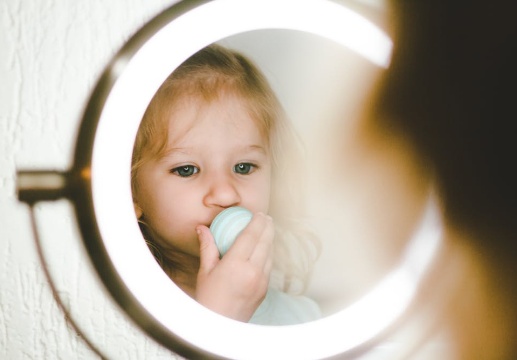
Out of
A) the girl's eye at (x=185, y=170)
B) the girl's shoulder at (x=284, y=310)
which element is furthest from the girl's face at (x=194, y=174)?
the girl's shoulder at (x=284, y=310)

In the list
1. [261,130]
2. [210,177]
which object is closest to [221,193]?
[210,177]

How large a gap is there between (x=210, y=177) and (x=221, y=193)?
0.03 m

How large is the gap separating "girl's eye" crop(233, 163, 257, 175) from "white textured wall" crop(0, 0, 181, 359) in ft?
0.88

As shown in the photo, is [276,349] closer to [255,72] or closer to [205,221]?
[205,221]

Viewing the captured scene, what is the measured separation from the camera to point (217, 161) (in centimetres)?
61

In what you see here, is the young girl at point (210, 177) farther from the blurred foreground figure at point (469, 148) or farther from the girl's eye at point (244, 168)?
the blurred foreground figure at point (469, 148)

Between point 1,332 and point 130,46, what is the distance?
335mm

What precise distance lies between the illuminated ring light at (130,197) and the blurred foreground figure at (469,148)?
7 centimetres

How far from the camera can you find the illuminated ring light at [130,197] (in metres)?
0.41

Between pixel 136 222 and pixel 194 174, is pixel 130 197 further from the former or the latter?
pixel 194 174

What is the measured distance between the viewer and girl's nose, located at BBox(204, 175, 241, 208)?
601 mm

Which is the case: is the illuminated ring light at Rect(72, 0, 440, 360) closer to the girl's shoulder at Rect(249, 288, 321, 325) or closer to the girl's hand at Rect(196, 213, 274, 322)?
the girl's hand at Rect(196, 213, 274, 322)

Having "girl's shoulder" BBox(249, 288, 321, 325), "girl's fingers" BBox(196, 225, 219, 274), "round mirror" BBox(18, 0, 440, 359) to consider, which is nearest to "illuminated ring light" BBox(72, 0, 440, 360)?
"round mirror" BBox(18, 0, 440, 359)

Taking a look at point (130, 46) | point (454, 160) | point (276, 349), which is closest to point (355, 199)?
point (454, 160)
